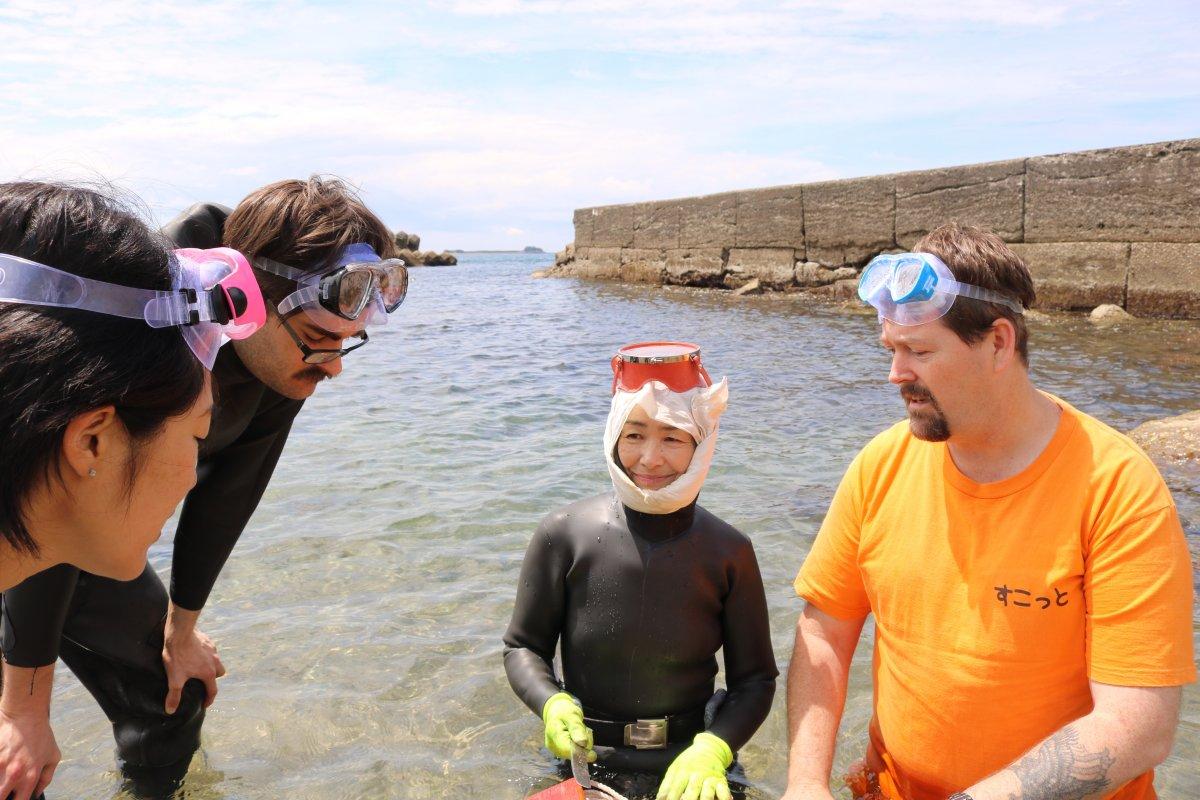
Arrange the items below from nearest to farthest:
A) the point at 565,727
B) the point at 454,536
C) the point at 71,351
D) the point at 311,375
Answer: the point at 71,351
the point at 565,727
the point at 311,375
the point at 454,536

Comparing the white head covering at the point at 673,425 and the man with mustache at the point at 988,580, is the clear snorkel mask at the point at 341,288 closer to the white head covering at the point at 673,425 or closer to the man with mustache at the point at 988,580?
the white head covering at the point at 673,425

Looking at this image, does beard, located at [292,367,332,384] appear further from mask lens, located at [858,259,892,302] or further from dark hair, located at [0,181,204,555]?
mask lens, located at [858,259,892,302]

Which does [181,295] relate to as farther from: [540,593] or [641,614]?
[641,614]

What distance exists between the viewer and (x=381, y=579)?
213 inches

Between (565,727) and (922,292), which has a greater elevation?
(922,292)

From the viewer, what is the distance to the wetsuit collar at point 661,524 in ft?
9.97

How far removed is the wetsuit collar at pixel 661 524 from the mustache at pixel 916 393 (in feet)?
2.53

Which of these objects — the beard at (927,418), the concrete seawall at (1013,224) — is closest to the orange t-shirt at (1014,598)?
the beard at (927,418)

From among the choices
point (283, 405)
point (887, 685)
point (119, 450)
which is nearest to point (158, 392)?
point (119, 450)

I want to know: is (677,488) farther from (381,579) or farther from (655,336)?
(655,336)

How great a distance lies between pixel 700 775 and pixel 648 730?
0.41 meters

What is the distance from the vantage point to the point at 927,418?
2.58m

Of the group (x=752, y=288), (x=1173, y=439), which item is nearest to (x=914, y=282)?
(x=1173, y=439)

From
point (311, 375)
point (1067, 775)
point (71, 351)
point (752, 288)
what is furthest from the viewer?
point (752, 288)
